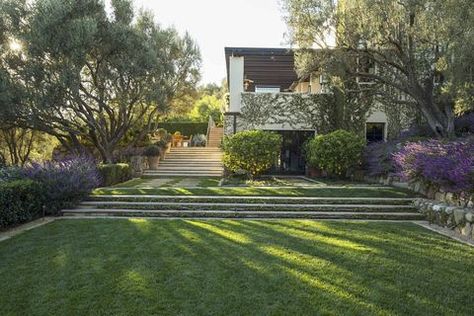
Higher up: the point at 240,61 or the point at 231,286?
the point at 240,61

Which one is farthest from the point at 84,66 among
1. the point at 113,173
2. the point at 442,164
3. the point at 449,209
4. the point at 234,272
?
the point at 449,209

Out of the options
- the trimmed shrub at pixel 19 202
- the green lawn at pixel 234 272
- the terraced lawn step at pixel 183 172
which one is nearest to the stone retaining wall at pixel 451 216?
the green lawn at pixel 234 272

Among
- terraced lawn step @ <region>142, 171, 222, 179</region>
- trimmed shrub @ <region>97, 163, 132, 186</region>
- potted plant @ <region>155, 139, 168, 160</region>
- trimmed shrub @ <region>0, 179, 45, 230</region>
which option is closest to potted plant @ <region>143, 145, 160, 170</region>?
terraced lawn step @ <region>142, 171, 222, 179</region>

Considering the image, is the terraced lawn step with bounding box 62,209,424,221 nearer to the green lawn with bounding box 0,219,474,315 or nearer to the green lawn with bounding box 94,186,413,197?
the green lawn with bounding box 94,186,413,197

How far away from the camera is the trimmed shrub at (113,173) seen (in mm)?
13242

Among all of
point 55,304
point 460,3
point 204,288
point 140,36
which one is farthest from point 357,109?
point 55,304

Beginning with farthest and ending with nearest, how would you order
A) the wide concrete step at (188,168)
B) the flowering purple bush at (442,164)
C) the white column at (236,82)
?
the wide concrete step at (188,168) < the white column at (236,82) < the flowering purple bush at (442,164)

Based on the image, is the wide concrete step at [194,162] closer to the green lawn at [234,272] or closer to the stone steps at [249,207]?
the stone steps at [249,207]

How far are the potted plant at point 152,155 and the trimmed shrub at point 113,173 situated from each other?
2.36m

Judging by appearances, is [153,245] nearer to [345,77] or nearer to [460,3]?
[460,3]

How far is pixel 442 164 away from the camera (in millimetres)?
8289

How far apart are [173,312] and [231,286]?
0.87 meters

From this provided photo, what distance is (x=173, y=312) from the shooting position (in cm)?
377

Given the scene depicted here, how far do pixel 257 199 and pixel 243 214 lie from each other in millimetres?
990
